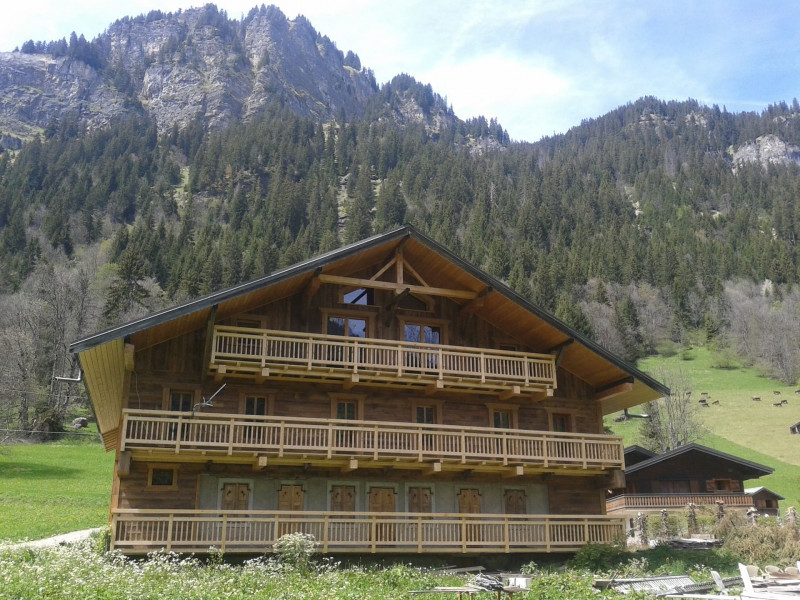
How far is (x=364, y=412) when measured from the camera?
26.4 meters

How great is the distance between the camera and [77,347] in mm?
20656

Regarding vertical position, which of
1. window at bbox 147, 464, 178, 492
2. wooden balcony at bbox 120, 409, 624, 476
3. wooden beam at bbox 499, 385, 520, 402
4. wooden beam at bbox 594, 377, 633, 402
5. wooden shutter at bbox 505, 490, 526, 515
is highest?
wooden beam at bbox 594, 377, 633, 402

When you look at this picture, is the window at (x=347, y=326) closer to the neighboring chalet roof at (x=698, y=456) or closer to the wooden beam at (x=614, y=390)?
the wooden beam at (x=614, y=390)

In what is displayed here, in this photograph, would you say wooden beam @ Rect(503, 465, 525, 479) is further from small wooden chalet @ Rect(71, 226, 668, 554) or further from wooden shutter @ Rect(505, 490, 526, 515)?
wooden shutter @ Rect(505, 490, 526, 515)

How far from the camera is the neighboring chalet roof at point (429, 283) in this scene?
23.0 metres

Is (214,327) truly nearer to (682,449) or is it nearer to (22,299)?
(682,449)

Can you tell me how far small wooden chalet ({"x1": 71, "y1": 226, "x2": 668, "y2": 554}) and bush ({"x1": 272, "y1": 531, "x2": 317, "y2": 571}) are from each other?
123cm

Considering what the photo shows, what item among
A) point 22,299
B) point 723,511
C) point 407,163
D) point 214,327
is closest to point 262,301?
point 214,327

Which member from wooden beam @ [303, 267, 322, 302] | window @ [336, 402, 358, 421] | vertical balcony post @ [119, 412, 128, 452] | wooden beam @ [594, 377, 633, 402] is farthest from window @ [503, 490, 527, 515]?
vertical balcony post @ [119, 412, 128, 452]

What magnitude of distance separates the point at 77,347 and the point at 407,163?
516 ft

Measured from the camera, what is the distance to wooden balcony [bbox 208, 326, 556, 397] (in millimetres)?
23953

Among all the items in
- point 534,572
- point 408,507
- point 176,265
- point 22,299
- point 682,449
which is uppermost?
point 176,265

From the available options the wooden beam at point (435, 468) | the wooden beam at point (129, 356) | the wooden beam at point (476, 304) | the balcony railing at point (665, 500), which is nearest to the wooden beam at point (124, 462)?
the wooden beam at point (129, 356)

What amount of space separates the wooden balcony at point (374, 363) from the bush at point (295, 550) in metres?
5.08
